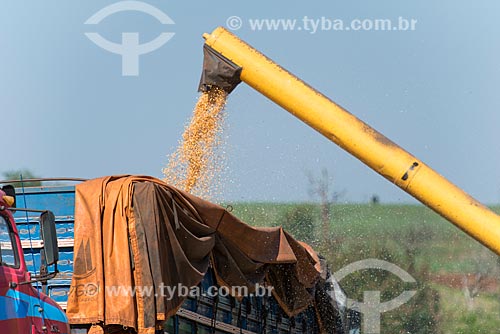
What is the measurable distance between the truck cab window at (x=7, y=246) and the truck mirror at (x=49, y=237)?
11.6 inches

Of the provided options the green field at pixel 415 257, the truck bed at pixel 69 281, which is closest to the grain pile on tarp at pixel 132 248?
the truck bed at pixel 69 281

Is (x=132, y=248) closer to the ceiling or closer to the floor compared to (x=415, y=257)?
closer to the ceiling

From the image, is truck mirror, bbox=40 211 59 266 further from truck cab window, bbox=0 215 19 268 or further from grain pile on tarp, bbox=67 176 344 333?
grain pile on tarp, bbox=67 176 344 333

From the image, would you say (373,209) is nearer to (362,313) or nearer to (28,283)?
(362,313)

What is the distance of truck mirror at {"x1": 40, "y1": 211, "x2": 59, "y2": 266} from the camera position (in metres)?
6.87

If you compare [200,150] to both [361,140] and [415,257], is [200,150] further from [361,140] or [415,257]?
[415,257]

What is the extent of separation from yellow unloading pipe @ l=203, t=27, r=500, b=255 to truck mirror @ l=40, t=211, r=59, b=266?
2544 mm

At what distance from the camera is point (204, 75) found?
30.7 ft

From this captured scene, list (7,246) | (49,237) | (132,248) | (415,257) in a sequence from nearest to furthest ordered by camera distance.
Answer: (49,237)
(7,246)
(132,248)
(415,257)

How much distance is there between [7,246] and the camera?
7094 millimetres

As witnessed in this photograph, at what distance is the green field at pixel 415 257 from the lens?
13992 mm

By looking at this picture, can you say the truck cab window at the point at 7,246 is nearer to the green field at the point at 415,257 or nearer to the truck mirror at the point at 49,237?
the truck mirror at the point at 49,237

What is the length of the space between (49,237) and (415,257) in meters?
9.71

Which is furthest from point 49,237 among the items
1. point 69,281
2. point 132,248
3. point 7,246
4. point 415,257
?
point 415,257
